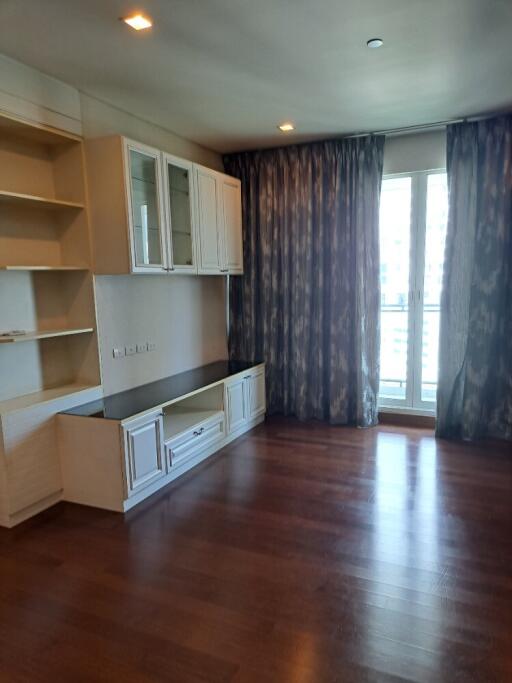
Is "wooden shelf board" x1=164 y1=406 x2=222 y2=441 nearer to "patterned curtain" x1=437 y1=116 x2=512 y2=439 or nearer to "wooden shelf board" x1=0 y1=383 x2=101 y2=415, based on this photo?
"wooden shelf board" x1=0 y1=383 x2=101 y2=415

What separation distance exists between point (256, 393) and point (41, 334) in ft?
7.47

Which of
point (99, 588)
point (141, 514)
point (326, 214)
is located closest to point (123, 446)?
point (141, 514)

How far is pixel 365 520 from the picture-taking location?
2.87 m

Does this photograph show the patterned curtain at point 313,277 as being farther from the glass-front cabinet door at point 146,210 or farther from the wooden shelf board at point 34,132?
the wooden shelf board at point 34,132

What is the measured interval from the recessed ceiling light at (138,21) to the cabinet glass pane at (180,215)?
1.33 m

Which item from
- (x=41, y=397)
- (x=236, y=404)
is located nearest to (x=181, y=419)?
(x=236, y=404)

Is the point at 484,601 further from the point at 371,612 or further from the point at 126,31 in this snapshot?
the point at 126,31

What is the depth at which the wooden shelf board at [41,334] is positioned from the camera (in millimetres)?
2744

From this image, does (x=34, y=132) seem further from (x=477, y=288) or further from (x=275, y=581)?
(x=477, y=288)

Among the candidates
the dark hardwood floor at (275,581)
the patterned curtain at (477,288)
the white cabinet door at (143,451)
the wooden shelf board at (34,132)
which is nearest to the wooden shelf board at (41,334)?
the white cabinet door at (143,451)

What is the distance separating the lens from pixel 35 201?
2949 millimetres

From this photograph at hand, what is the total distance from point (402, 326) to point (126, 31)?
342 centimetres

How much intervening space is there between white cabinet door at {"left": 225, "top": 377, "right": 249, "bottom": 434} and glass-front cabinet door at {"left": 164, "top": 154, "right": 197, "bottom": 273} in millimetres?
1100

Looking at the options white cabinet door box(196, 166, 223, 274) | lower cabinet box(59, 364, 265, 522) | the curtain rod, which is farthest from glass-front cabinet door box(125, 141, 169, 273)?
the curtain rod
